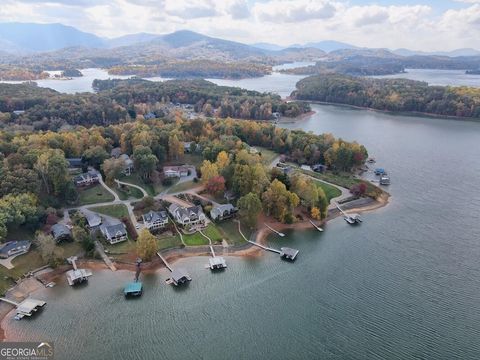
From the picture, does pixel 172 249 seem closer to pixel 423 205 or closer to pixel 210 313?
pixel 210 313

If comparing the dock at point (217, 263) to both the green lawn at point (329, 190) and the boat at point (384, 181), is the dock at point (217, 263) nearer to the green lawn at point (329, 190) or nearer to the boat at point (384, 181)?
the green lawn at point (329, 190)

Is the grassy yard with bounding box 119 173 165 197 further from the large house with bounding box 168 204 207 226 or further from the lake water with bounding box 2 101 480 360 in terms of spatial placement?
the lake water with bounding box 2 101 480 360

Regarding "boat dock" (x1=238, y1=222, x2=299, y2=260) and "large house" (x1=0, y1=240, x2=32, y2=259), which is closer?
"large house" (x1=0, y1=240, x2=32, y2=259)

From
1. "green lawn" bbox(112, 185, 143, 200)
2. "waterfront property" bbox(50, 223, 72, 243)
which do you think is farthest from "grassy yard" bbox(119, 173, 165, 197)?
"waterfront property" bbox(50, 223, 72, 243)

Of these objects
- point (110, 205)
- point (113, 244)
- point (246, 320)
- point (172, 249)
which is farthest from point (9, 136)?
point (246, 320)

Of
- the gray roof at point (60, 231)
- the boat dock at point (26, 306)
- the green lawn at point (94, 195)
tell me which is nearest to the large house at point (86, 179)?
the green lawn at point (94, 195)

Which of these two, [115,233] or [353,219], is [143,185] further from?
[353,219]
